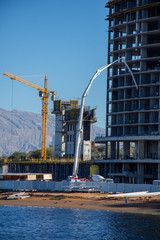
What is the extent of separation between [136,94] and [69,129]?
45370 millimetres

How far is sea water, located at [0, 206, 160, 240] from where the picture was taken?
59250mm

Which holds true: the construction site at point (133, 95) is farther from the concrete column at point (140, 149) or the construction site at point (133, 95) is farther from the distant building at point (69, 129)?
Answer: the distant building at point (69, 129)

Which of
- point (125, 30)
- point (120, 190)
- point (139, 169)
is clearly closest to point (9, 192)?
point (120, 190)

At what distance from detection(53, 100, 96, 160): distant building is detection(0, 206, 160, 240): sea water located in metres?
79.9

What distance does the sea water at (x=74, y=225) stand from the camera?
194 feet

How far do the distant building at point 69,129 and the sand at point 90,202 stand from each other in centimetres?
6437

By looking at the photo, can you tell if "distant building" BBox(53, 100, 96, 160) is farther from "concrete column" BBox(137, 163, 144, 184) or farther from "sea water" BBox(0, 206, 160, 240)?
"sea water" BBox(0, 206, 160, 240)

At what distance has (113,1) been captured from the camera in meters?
136

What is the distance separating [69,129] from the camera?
16688cm

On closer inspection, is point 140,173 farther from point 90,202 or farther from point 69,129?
point 69,129

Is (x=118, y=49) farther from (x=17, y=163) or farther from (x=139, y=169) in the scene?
(x=17, y=163)

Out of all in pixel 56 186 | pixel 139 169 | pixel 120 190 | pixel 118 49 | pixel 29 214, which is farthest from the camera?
pixel 118 49

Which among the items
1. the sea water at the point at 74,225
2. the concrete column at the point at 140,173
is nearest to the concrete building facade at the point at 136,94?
the concrete column at the point at 140,173

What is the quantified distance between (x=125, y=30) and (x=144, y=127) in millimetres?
30570
